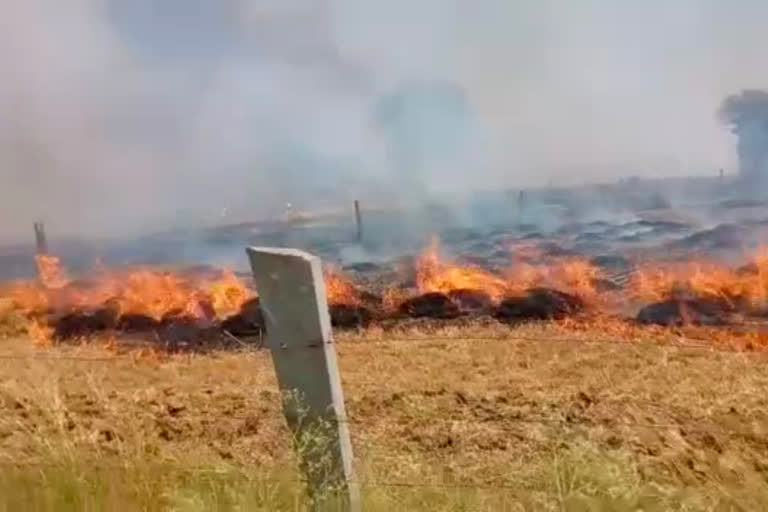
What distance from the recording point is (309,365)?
314 centimetres

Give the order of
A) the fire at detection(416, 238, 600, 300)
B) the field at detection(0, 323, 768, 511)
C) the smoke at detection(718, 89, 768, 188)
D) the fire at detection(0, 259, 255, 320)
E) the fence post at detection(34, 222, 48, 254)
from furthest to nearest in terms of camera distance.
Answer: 1. the fence post at detection(34, 222, 48, 254)
2. the fire at detection(0, 259, 255, 320)
3. the fire at detection(416, 238, 600, 300)
4. the smoke at detection(718, 89, 768, 188)
5. the field at detection(0, 323, 768, 511)

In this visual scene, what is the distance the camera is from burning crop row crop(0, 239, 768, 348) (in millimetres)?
4379

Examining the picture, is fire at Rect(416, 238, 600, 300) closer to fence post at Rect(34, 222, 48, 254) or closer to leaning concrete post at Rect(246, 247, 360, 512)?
leaning concrete post at Rect(246, 247, 360, 512)

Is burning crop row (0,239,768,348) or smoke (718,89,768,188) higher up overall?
smoke (718,89,768,188)

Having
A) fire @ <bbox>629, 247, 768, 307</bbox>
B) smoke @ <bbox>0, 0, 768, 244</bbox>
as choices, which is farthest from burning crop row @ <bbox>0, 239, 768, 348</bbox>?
smoke @ <bbox>0, 0, 768, 244</bbox>

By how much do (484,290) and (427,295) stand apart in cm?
23

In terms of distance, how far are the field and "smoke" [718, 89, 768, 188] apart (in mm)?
665

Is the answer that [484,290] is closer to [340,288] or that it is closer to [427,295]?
[427,295]

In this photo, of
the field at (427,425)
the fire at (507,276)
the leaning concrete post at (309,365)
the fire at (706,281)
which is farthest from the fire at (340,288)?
the leaning concrete post at (309,365)

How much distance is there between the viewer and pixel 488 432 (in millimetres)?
4367

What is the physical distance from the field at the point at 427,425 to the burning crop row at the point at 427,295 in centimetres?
9

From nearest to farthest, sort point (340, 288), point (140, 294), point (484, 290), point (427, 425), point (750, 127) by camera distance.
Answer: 1. point (750, 127)
2. point (427, 425)
3. point (484, 290)
4. point (340, 288)
5. point (140, 294)

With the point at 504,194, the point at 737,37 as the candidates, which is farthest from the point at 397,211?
the point at 737,37

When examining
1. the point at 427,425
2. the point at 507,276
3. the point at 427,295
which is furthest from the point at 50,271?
the point at 507,276
